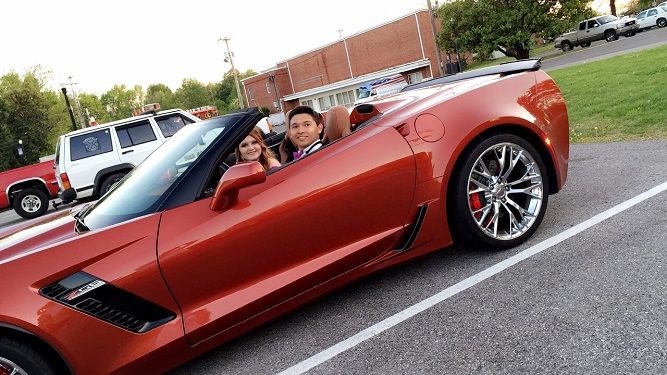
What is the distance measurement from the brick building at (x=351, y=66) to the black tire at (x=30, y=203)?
30557mm

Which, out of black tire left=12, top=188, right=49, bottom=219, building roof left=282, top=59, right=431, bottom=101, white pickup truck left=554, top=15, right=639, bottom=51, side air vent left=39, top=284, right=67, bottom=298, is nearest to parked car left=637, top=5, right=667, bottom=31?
white pickup truck left=554, top=15, right=639, bottom=51

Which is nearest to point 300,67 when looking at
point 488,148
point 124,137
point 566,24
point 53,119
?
point 53,119

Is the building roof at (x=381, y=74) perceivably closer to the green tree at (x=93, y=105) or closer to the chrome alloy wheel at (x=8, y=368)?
the chrome alloy wheel at (x=8, y=368)

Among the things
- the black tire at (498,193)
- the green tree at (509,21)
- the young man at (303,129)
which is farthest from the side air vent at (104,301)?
the green tree at (509,21)

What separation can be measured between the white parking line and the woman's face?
4.61 ft

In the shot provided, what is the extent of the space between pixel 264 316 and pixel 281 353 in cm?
26

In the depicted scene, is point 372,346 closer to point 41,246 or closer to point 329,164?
point 329,164

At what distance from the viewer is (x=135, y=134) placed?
37.3ft

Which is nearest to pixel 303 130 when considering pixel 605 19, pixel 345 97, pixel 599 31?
pixel 599 31

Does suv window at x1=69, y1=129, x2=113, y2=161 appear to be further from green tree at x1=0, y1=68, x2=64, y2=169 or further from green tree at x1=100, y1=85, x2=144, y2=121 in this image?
green tree at x1=100, y1=85, x2=144, y2=121

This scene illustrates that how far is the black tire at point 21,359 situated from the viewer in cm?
220

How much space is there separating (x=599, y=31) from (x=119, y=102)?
384 feet

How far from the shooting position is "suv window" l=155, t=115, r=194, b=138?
11548 mm

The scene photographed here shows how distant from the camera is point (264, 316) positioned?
2.74m
